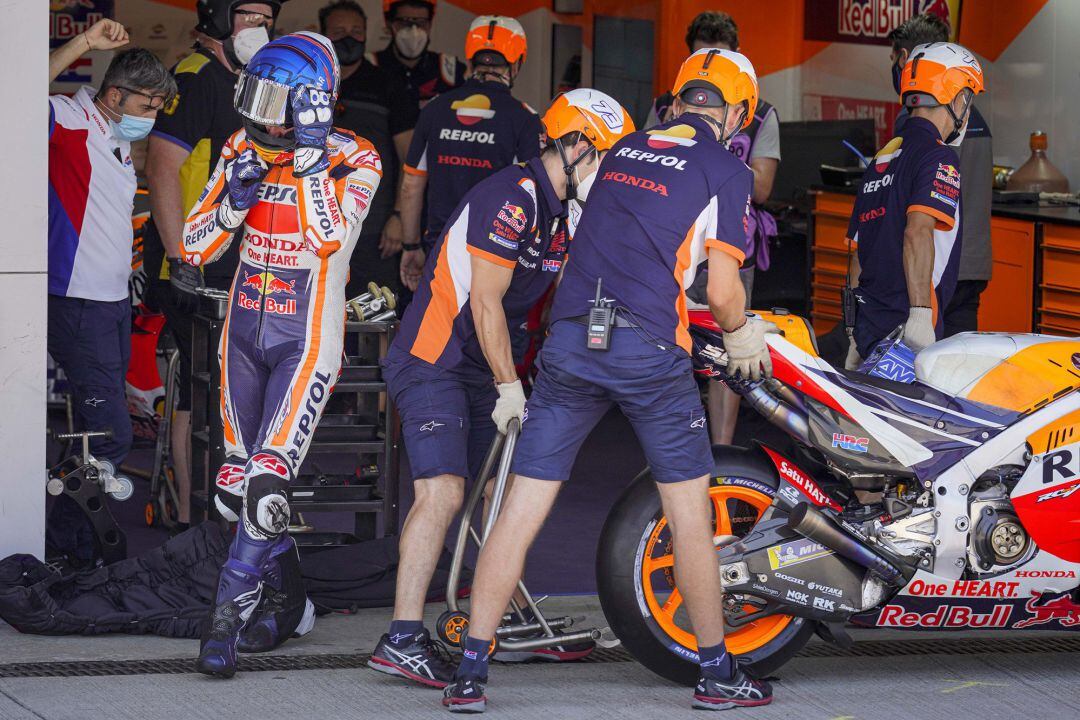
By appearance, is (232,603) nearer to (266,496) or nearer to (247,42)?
(266,496)

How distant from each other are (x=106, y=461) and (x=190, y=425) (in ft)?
1.21

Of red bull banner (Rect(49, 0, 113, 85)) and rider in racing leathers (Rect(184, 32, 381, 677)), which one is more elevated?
red bull banner (Rect(49, 0, 113, 85))

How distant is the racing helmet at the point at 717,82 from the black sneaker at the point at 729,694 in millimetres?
1563

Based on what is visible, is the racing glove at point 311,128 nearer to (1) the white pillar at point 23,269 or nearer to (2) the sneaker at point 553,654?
(1) the white pillar at point 23,269

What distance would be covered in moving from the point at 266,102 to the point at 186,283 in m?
0.92

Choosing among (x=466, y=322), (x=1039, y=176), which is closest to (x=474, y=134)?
(x=466, y=322)

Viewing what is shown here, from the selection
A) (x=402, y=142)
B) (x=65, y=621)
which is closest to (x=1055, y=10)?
(x=402, y=142)

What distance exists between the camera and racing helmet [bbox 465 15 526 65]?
7250 mm

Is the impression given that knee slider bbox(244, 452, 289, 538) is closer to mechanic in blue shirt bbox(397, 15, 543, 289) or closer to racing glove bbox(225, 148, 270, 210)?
racing glove bbox(225, 148, 270, 210)

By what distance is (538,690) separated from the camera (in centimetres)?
473

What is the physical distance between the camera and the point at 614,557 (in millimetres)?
4621

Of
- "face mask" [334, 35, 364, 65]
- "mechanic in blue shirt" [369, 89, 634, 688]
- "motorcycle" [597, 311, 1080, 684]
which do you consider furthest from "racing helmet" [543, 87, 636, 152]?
"face mask" [334, 35, 364, 65]

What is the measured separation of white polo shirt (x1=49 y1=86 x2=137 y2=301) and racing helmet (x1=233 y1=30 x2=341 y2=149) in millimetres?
1156

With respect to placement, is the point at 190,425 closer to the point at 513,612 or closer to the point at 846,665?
the point at 513,612
